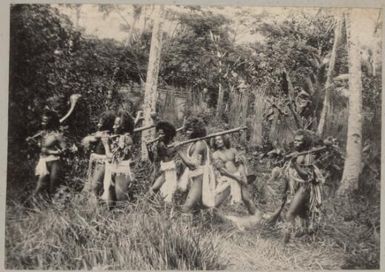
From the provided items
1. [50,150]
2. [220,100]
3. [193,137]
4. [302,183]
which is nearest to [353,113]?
[302,183]

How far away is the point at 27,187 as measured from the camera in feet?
17.4

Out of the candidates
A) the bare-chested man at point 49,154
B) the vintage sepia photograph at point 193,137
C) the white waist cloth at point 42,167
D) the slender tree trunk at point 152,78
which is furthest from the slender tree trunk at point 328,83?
the white waist cloth at point 42,167

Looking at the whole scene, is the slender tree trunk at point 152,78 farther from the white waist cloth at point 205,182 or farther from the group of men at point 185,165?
the white waist cloth at point 205,182

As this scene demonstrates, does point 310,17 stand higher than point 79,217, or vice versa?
point 310,17

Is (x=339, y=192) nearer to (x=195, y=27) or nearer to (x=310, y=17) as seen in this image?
(x=310, y=17)

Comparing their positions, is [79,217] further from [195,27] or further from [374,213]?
[374,213]

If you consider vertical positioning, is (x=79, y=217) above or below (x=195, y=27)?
below

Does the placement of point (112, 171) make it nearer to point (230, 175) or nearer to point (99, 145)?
point (99, 145)

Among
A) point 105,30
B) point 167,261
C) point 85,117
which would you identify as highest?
point 105,30

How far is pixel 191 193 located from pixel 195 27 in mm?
1581

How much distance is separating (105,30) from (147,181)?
1.48m

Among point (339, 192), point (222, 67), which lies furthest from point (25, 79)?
point (339, 192)

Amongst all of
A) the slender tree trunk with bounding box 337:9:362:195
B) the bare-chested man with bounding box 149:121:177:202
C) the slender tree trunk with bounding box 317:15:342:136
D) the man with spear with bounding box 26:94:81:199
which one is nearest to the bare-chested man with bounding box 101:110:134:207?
the bare-chested man with bounding box 149:121:177:202

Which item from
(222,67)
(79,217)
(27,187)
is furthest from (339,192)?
(27,187)
